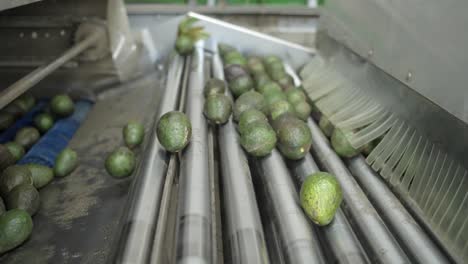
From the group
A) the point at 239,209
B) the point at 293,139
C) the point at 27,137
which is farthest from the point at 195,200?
the point at 27,137

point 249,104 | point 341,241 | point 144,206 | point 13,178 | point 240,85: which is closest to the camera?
point 341,241

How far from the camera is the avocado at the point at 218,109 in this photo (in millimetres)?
1843

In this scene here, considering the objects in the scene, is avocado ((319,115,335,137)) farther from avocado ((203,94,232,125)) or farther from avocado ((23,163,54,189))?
avocado ((23,163,54,189))

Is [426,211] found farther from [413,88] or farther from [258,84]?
[258,84]

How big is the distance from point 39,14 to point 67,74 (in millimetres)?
528

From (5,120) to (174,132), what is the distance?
170 cm

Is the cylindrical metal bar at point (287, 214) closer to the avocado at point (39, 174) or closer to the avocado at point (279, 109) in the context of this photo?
the avocado at point (279, 109)

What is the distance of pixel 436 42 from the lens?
1.31 meters

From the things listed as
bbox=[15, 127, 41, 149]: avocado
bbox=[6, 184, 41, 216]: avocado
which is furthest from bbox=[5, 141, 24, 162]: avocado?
bbox=[6, 184, 41, 216]: avocado

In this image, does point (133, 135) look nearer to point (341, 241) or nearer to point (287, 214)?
point (287, 214)

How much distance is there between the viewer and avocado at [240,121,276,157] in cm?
162

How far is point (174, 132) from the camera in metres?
1.57

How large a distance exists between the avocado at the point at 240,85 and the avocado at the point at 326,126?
0.55 meters

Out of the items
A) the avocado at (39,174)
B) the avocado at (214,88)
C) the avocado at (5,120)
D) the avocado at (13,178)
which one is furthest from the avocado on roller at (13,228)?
the avocado at (5,120)
